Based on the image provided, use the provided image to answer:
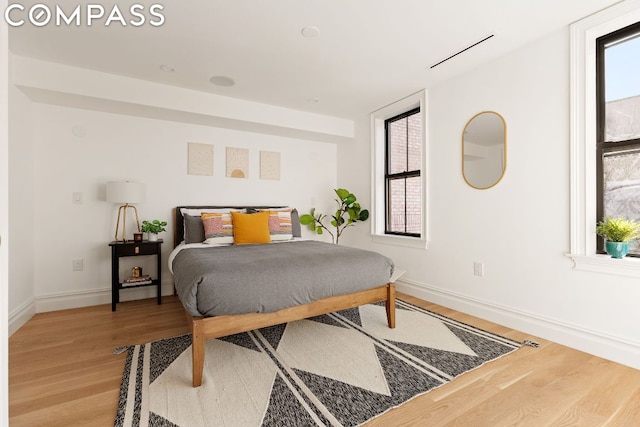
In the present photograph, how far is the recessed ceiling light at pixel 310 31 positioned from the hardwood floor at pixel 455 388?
2.58 meters

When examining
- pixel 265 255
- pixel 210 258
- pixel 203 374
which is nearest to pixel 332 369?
pixel 203 374

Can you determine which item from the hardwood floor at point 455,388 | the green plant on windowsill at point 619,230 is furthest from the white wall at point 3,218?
the green plant on windowsill at point 619,230

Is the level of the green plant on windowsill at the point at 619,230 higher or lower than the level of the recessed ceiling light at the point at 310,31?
lower

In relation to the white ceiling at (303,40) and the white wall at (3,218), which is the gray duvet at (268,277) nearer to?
the white wall at (3,218)

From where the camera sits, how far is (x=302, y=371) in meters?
1.92

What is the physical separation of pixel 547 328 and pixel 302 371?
1.99m

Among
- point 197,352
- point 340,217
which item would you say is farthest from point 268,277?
point 340,217

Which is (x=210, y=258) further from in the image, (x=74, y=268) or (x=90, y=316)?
(x=74, y=268)

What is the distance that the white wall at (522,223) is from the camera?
2193mm

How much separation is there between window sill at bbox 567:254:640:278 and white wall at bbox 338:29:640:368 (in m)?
0.05

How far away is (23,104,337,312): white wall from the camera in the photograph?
313 cm

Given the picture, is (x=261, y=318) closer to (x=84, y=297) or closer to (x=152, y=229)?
(x=152, y=229)

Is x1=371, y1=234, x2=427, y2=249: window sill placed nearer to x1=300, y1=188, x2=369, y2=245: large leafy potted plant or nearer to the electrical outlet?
x1=300, y1=188, x2=369, y2=245: large leafy potted plant

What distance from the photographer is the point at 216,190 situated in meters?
4.00
